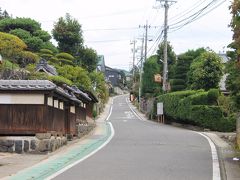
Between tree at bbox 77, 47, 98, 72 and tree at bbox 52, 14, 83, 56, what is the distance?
110 centimetres

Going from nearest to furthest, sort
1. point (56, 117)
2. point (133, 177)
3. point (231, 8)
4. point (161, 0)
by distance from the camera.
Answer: point (133, 177) → point (231, 8) → point (56, 117) → point (161, 0)

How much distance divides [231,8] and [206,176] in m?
5.83

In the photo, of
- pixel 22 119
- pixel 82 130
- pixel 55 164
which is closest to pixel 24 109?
pixel 22 119

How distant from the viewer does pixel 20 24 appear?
→ 55.5 m

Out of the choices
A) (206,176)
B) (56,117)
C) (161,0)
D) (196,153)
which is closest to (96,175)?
(206,176)

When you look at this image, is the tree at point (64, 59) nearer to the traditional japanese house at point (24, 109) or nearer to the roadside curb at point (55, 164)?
the roadside curb at point (55, 164)

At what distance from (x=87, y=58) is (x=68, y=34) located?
17.3 feet

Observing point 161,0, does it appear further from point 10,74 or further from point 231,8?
point 231,8

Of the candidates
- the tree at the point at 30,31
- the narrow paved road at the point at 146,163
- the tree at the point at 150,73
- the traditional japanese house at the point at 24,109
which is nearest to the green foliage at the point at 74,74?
the tree at the point at 30,31

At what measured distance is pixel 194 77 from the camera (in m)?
48.2

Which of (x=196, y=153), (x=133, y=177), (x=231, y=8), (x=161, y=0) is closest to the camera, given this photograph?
(x=133, y=177)

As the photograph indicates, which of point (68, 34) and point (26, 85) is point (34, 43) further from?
point (26, 85)

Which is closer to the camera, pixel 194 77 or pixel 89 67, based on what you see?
pixel 194 77

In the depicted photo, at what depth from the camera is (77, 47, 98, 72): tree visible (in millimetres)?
65500
